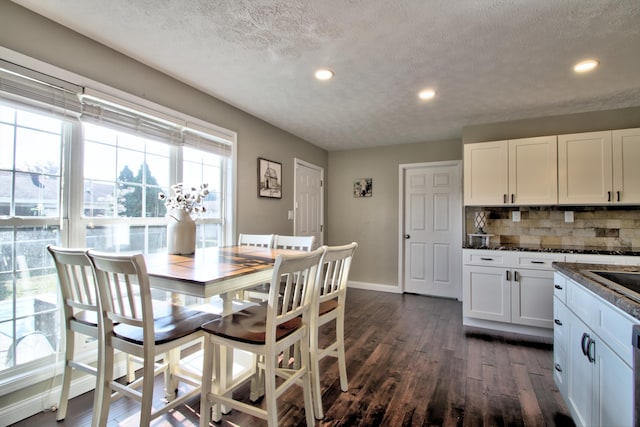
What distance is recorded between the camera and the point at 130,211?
2.28 meters

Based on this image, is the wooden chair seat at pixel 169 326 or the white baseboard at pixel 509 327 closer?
the wooden chair seat at pixel 169 326

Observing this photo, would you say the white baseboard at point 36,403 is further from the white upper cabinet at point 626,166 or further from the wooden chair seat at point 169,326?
the white upper cabinet at point 626,166

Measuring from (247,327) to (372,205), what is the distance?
3691 millimetres

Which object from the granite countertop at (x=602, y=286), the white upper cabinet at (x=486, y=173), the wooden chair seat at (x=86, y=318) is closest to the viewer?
the granite countertop at (x=602, y=286)

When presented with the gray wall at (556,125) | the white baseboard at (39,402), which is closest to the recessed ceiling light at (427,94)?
the gray wall at (556,125)

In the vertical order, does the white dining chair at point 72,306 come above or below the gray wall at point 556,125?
below

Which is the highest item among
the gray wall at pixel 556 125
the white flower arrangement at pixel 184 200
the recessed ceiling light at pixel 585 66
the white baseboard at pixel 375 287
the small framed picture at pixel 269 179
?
the recessed ceiling light at pixel 585 66

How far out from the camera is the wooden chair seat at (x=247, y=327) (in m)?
1.44

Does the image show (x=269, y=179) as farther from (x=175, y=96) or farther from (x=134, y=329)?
(x=134, y=329)

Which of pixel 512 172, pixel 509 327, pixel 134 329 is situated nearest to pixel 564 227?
pixel 512 172

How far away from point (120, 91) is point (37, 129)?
56cm

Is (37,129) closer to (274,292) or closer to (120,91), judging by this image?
(120,91)

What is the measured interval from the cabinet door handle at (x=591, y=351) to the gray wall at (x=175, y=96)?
9.30 feet

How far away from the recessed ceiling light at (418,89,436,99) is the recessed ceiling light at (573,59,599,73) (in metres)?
1.01
